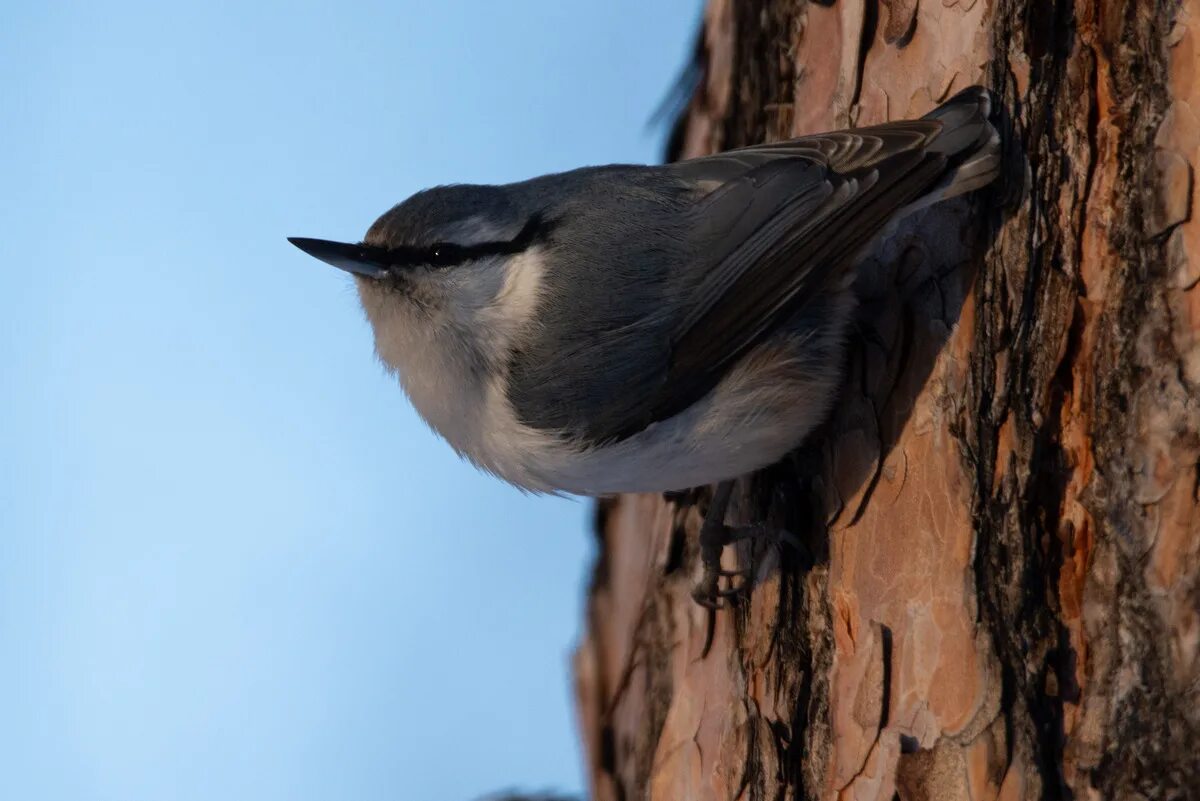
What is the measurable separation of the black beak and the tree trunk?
0.76m

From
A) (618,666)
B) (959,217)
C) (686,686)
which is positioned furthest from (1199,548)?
(618,666)

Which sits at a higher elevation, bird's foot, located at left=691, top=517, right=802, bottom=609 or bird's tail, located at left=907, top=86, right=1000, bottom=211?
bird's tail, located at left=907, top=86, right=1000, bottom=211

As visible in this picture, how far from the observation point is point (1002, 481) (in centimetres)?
168

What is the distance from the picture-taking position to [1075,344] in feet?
5.43

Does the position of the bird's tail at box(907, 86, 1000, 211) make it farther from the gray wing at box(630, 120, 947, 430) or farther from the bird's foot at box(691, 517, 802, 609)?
the bird's foot at box(691, 517, 802, 609)

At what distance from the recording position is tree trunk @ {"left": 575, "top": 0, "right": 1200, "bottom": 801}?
58.7 inches

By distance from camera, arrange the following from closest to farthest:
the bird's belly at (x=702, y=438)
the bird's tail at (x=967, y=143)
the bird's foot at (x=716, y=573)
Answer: the bird's tail at (x=967, y=143), the bird's belly at (x=702, y=438), the bird's foot at (x=716, y=573)

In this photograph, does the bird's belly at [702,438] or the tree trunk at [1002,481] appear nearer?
the tree trunk at [1002,481]

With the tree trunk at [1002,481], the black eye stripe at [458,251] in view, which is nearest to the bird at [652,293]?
the black eye stripe at [458,251]

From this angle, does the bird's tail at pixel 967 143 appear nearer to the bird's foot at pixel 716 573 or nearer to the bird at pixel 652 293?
the bird at pixel 652 293

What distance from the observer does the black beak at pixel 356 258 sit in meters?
2.00

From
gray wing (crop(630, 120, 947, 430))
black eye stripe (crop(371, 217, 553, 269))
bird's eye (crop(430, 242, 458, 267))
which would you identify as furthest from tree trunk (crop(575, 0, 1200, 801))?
bird's eye (crop(430, 242, 458, 267))

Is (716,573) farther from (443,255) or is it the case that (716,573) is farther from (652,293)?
(443,255)

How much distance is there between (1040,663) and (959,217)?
0.69 m
